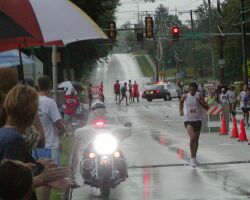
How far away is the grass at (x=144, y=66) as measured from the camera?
14075 cm

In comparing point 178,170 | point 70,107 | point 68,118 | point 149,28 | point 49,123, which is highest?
point 149,28

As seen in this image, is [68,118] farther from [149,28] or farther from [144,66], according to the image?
[144,66]

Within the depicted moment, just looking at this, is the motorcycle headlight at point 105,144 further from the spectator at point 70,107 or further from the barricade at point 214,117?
the barricade at point 214,117

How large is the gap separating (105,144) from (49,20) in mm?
5822

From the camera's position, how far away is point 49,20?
6.84 meters

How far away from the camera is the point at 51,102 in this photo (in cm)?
997

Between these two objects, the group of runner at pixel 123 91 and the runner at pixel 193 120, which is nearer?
the runner at pixel 193 120

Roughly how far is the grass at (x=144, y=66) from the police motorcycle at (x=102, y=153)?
125 metres

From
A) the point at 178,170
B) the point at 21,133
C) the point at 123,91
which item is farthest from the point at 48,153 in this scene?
the point at 123,91

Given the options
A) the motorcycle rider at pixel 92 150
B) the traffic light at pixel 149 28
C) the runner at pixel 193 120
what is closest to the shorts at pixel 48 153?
the motorcycle rider at pixel 92 150

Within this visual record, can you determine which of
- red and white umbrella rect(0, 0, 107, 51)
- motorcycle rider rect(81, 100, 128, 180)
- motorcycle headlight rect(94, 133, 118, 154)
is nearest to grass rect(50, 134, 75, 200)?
motorcycle rider rect(81, 100, 128, 180)

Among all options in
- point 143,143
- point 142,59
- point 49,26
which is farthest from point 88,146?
point 142,59

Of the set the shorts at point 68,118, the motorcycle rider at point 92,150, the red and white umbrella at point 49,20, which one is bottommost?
the shorts at point 68,118

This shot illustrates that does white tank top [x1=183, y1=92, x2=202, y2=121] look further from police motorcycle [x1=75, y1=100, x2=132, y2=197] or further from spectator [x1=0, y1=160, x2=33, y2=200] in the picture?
spectator [x1=0, y1=160, x2=33, y2=200]
